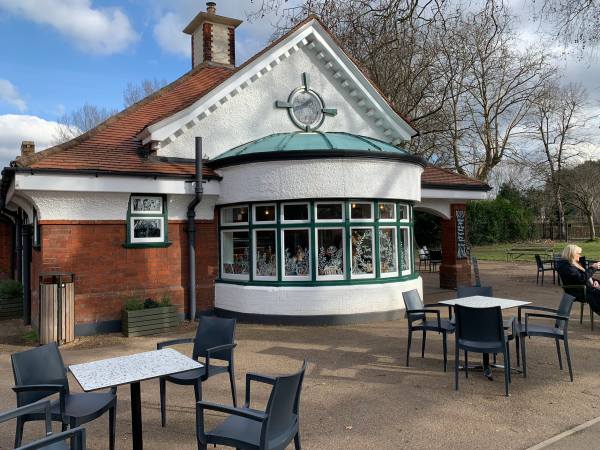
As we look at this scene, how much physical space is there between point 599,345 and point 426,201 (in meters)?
7.19

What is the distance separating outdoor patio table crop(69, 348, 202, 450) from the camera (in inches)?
144

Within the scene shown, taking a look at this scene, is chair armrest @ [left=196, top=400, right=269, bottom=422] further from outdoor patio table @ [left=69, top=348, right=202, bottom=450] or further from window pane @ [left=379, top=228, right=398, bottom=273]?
window pane @ [left=379, top=228, right=398, bottom=273]

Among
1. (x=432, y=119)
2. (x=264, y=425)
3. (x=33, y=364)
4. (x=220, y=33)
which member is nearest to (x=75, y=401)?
(x=33, y=364)

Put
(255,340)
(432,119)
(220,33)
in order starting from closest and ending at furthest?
(255,340)
(220,33)
(432,119)

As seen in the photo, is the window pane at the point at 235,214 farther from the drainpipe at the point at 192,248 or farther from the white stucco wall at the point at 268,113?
the white stucco wall at the point at 268,113

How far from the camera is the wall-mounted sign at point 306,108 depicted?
12406 mm

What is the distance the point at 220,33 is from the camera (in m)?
15.8

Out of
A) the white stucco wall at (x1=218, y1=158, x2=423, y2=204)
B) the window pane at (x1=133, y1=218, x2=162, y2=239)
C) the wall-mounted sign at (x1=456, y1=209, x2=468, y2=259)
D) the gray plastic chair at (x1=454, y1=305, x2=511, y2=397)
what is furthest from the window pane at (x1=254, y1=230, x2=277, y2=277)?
the wall-mounted sign at (x1=456, y1=209, x2=468, y2=259)

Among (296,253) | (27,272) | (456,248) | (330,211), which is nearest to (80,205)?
(27,272)

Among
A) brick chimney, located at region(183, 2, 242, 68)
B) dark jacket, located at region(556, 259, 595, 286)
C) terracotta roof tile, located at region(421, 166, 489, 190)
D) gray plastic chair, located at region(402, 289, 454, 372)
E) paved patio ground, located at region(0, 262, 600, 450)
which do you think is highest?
brick chimney, located at region(183, 2, 242, 68)

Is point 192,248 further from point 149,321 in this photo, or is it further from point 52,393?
point 52,393

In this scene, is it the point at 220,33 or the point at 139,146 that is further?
the point at 220,33

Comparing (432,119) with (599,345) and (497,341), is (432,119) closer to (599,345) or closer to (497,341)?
(599,345)

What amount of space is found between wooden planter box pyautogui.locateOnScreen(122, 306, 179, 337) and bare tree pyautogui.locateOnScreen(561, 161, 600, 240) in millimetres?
40192
